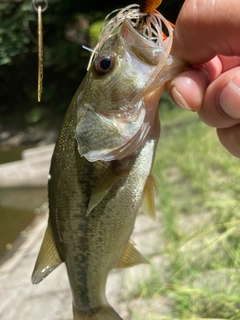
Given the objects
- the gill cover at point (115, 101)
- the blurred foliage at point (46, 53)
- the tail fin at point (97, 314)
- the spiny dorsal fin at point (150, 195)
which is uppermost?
the gill cover at point (115, 101)

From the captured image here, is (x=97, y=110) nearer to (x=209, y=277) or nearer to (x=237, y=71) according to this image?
(x=237, y=71)

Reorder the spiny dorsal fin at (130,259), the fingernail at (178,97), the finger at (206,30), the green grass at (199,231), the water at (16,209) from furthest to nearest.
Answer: the water at (16,209) < the green grass at (199,231) < the spiny dorsal fin at (130,259) < the fingernail at (178,97) < the finger at (206,30)

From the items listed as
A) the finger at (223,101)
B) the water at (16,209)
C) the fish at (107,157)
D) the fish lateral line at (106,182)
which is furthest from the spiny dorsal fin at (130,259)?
the water at (16,209)

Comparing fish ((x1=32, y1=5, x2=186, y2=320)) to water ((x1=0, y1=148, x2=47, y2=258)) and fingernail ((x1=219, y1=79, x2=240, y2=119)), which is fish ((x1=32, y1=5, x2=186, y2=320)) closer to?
fingernail ((x1=219, y1=79, x2=240, y2=119))

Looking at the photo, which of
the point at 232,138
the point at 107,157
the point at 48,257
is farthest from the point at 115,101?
the point at 48,257

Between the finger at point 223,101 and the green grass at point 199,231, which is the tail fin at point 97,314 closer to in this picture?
the green grass at point 199,231

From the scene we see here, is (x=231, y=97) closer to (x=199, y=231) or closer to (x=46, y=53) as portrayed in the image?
(x=199, y=231)

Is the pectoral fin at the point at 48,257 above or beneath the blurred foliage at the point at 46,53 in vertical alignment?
above
